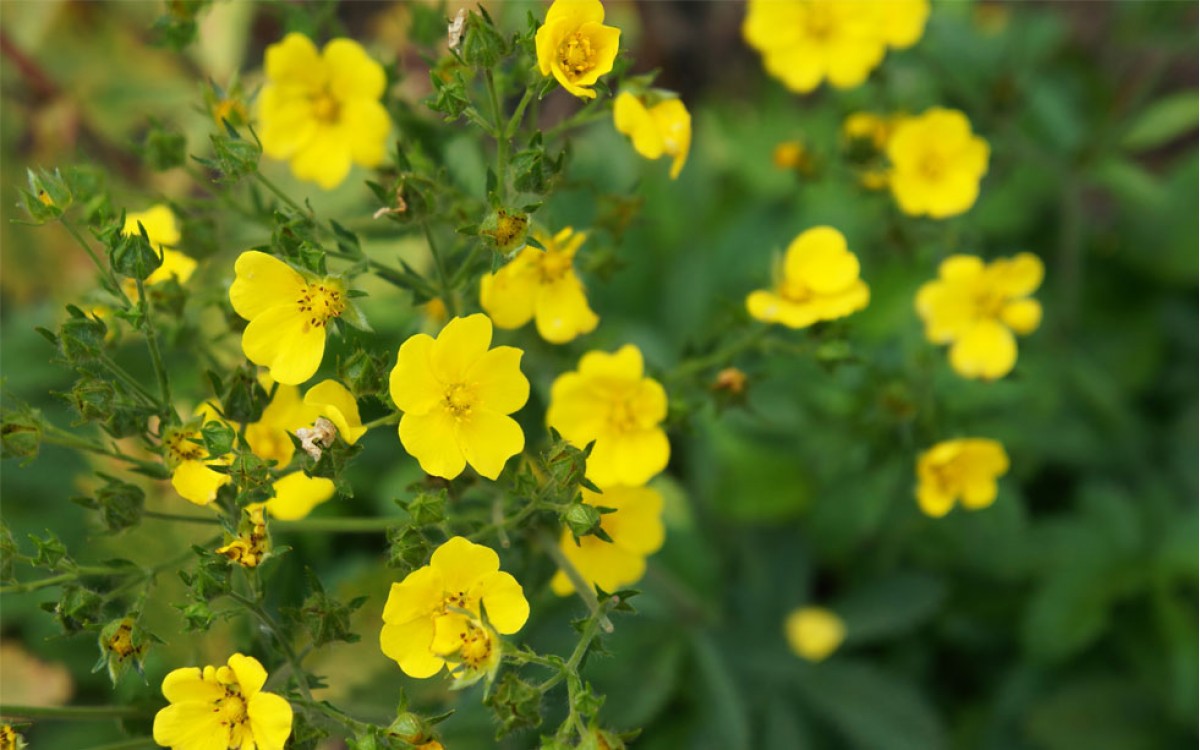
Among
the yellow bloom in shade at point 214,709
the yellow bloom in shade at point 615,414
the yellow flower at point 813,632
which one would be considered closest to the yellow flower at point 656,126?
the yellow bloom in shade at point 615,414

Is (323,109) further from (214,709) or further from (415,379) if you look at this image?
(214,709)

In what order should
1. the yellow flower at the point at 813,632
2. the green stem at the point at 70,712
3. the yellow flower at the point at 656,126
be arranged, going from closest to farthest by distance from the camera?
1. the green stem at the point at 70,712
2. the yellow flower at the point at 656,126
3. the yellow flower at the point at 813,632

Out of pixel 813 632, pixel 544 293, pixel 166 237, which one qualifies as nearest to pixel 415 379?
pixel 544 293

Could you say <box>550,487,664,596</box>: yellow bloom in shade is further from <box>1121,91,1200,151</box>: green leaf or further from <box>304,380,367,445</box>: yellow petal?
<box>1121,91,1200,151</box>: green leaf

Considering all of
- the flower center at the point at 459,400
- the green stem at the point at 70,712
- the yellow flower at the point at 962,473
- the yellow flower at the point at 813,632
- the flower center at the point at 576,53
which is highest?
the flower center at the point at 576,53

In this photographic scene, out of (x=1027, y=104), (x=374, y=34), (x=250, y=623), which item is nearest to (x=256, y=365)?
(x=250, y=623)

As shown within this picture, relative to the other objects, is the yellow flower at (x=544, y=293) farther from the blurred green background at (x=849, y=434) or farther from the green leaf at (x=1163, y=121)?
the green leaf at (x=1163, y=121)

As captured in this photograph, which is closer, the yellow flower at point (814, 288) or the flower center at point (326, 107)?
the yellow flower at point (814, 288)
